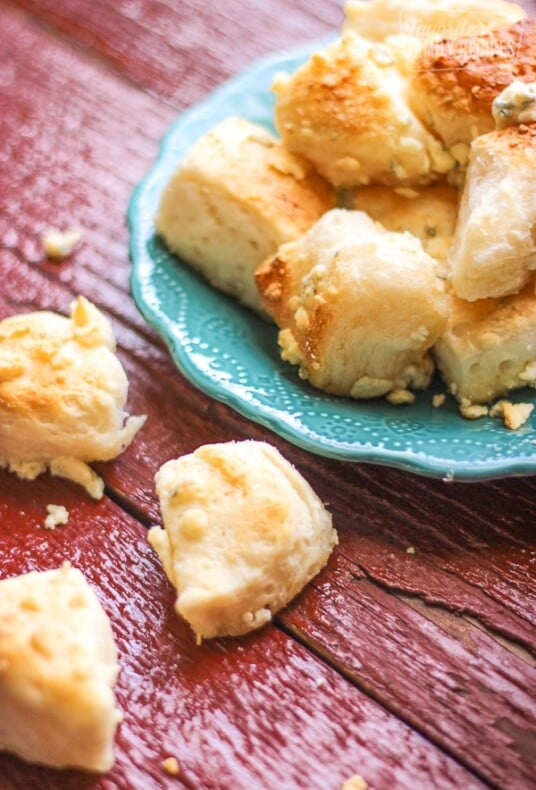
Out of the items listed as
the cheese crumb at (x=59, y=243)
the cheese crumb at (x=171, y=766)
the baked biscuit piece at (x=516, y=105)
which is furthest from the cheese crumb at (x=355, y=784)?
the cheese crumb at (x=59, y=243)

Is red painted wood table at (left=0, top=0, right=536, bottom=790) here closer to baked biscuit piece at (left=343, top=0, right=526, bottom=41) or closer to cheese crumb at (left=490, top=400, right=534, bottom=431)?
cheese crumb at (left=490, top=400, right=534, bottom=431)

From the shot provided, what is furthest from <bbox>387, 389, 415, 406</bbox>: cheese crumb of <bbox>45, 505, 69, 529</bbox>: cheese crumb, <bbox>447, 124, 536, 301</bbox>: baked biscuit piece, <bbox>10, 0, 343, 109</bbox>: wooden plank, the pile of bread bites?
<bbox>10, 0, 343, 109</bbox>: wooden plank

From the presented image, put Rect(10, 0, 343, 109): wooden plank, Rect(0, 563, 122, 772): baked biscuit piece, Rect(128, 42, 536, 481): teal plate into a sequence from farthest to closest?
Rect(10, 0, 343, 109): wooden plank → Rect(128, 42, 536, 481): teal plate → Rect(0, 563, 122, 772): baked biscuit piece

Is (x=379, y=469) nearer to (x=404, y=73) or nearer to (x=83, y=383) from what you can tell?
(x=83, y=383)

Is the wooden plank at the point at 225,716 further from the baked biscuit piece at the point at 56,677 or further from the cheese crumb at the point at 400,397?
the cheese crumb at the point at 400,397

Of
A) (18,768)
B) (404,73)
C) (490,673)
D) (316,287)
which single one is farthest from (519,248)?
(18,768)

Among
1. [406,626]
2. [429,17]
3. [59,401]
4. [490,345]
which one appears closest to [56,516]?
[59,401]
